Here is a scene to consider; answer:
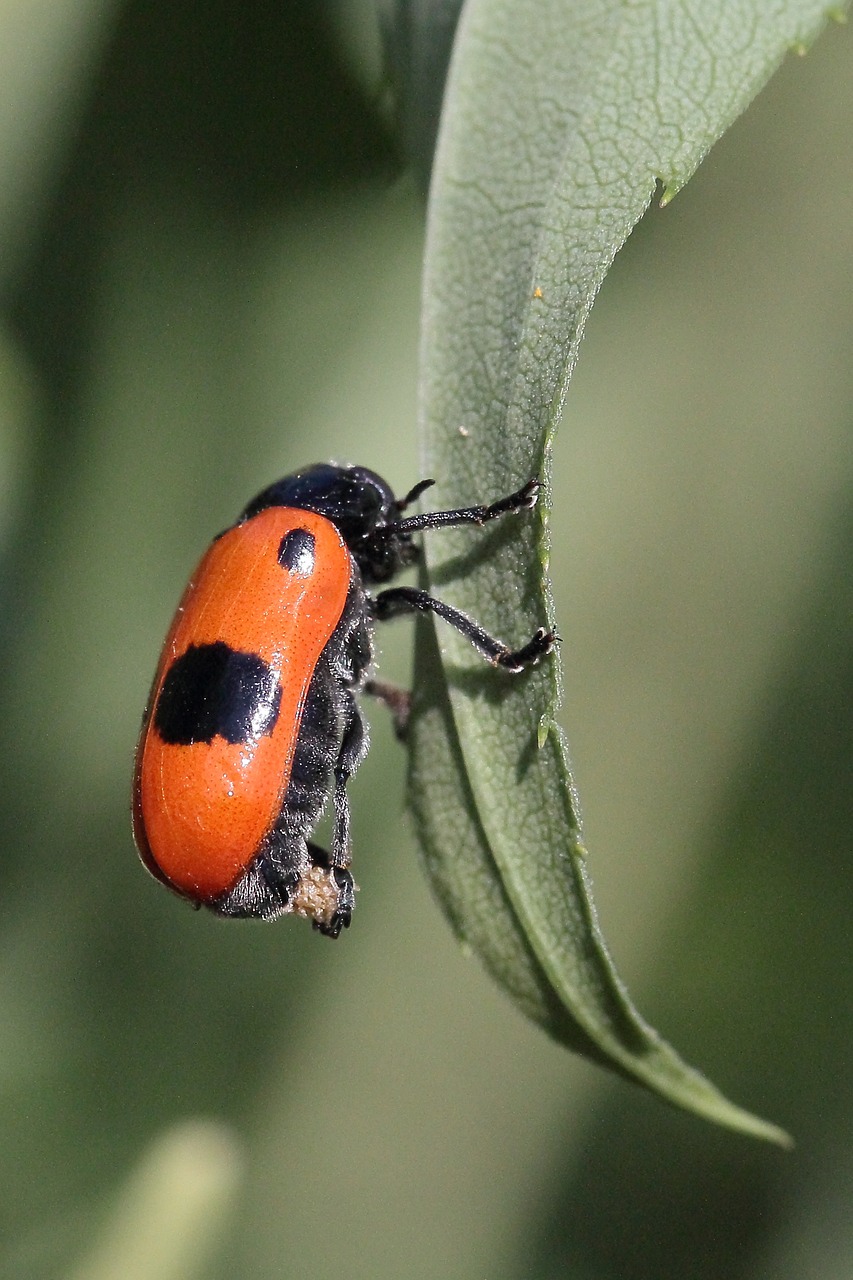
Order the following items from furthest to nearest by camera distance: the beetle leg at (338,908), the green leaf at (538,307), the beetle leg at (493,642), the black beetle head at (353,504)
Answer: the black beetle head at (353,504), the beetle leg at (338,908), the beetle leg at (493,642), the green leaf at (538,307)

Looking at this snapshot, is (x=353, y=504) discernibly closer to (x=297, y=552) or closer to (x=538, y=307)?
(x=297, y=552)

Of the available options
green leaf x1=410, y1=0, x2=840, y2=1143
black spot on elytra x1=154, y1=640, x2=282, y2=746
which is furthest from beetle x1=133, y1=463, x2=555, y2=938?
green leaf x1=410, y1=0, x2=840, y2=1143

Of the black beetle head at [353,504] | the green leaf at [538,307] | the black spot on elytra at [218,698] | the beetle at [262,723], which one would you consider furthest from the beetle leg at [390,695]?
the green leaf at [538,307]

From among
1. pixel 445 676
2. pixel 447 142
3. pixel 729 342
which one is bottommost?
pixel 445 676

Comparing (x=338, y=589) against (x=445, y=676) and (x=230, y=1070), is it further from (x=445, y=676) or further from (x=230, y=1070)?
(x=230, y=1070)

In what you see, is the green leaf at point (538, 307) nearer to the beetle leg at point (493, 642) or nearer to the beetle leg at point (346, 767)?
the beetle leg at point (493, 642)

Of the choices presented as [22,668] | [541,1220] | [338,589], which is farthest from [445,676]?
[541,1220]
